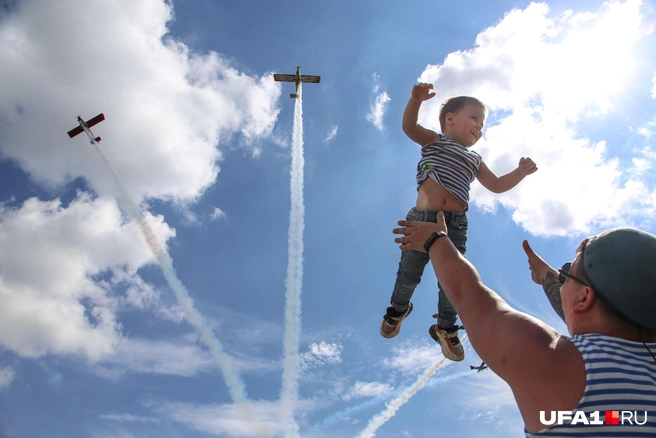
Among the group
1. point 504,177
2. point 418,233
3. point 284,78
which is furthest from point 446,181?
point 284,78

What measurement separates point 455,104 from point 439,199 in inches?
90.2

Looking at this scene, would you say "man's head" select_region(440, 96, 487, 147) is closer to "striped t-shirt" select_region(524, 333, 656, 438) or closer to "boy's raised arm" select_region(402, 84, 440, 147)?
"boy's raised arm" select_region(402, 84, 440, 147)

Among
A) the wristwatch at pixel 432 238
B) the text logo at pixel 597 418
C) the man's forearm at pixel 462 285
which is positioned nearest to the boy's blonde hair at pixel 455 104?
the wristwatch at pixel 432 238

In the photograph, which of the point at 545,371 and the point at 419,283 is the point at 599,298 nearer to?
the point at 545,371

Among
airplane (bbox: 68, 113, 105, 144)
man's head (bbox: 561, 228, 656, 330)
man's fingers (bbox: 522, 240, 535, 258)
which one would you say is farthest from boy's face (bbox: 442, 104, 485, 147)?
airplane (bbox: 68, 113, 105, 144)

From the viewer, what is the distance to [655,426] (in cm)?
217

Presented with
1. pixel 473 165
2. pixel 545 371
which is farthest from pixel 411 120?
pixel 545 371

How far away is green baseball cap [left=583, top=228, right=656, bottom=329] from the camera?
257cm

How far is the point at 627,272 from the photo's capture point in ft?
8.77

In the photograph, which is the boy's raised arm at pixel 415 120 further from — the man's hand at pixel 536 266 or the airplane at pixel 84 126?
the airplane at pixel 84 126

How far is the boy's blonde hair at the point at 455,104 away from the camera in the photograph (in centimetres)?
795

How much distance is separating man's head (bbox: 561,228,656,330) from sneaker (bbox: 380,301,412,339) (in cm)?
522

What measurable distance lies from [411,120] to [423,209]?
1.66 meters

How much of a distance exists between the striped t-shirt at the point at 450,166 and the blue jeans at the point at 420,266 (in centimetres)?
40
